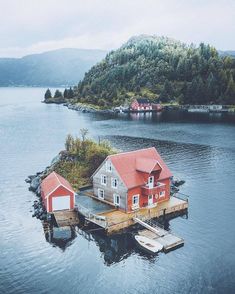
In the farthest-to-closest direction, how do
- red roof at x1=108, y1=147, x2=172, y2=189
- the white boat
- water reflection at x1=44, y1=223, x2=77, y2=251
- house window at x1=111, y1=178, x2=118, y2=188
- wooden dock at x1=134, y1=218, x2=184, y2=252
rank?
house window at x1=111, y1=178, x2=118, y2=188 < red roof at x1=108, y1=147, x2=172, y2=189 < water reflection at x1=44, y1=223, x2=77, y2=251 < wooden dock at x1=134, y1=218, x2=184, y2=252 < the white boat

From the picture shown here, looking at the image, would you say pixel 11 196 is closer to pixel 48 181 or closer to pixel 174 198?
pixel 48 181

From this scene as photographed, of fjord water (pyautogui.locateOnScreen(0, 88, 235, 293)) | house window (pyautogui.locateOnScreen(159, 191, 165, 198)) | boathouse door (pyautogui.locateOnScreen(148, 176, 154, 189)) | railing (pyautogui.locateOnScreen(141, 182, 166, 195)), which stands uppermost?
boathouse door (pyautogui.locateOnScreen(148, 176, 154, 189))

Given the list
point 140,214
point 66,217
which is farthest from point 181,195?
point 66,217

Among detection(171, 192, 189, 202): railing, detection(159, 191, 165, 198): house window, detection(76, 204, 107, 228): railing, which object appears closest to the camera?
detection(76, 204, 107, 228): railing

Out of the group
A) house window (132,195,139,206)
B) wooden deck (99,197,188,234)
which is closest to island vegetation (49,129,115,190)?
house window (132,195,139,206)

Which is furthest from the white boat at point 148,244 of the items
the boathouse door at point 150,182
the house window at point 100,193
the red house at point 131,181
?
the house window at point 100,193

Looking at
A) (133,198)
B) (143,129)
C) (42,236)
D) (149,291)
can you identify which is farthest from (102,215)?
(143,129)

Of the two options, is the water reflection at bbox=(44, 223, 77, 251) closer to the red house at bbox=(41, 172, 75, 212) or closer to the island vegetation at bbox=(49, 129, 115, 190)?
the red house at bbox=(41, 172, 75, 212)
